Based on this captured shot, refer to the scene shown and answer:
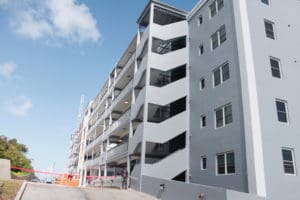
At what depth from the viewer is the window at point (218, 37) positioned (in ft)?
73.8

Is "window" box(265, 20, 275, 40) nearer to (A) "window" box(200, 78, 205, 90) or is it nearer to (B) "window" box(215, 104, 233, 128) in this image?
(A) "window" box(200, 78, 205, 90)

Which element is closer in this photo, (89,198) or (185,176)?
(89,198)

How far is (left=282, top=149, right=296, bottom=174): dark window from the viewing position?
17.3 meters

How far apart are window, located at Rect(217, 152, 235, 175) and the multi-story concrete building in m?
0.07

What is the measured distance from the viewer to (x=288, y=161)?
17562 mm

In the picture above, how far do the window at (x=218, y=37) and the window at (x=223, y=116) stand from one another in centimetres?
573

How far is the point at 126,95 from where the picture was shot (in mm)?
33719

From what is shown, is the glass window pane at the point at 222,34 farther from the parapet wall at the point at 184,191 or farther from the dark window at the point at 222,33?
the parapet wall at the point at 184,191

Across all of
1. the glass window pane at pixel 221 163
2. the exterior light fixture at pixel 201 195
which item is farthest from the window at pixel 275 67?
the exterior light fixture at pixel 201 195

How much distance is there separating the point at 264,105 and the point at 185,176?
953 centimetres

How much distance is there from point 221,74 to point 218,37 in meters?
3.58

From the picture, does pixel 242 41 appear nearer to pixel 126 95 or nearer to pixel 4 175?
pixel 126 95

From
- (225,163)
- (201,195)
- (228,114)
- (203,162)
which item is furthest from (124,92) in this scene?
(201,195)

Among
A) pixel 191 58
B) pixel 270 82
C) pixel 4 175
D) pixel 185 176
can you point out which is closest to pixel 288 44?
pixel 270 82
